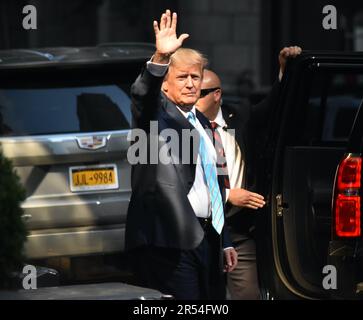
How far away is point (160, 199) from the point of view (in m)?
6.07

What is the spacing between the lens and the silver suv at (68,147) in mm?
7852

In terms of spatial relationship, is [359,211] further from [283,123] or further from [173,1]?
[173,1]

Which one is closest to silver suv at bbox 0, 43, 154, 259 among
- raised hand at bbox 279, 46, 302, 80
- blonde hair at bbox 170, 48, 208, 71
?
raised hand at bbox 279, 46, 302, 80

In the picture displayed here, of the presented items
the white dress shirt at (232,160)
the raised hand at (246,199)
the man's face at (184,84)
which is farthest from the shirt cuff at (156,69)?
the white dress shirt at (232,160)

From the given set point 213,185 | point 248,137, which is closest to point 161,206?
point 213,185

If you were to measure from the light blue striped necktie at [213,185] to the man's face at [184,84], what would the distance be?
90 millimetres

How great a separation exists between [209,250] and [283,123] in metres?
1.01

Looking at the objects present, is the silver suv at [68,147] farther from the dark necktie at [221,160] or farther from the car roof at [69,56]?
the dark necktie at [221,160]

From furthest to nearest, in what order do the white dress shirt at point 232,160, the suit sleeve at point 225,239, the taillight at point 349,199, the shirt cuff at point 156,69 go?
the white dress shirt at point 232,160 < the suit sleeve at point 225,239 < the taillight at point 349,199 < the shirt cuff at point 156,69

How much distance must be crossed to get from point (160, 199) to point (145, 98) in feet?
1.65

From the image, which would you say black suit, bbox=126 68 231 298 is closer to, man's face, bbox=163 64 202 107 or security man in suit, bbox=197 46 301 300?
man's face, bbox=163 64 202 107

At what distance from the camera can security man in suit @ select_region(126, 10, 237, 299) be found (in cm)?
602

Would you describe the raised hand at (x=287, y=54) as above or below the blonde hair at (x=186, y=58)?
below
